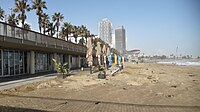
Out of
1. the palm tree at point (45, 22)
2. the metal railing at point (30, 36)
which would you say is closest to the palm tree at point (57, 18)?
the palm tree at point (45, 22)

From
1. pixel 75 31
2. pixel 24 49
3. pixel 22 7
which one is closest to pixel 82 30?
pixel 75 31

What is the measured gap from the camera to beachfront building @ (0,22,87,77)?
48.8 ft

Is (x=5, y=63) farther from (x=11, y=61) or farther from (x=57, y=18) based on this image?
(x=57, y=18)

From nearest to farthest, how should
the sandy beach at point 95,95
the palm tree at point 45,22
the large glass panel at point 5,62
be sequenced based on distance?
the sandy beach at point 95,95 → the large glass panel at point 5,62 → the palm tree at point 45,22

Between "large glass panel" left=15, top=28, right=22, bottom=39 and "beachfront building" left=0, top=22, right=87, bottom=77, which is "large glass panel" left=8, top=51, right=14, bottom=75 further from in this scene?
"large glass panel" left=15, top=28, right=22, bottom=39

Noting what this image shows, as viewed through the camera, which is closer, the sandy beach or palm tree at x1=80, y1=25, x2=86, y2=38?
the sandy beach

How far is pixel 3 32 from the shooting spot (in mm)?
13758

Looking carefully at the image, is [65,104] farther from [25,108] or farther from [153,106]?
[153,106]

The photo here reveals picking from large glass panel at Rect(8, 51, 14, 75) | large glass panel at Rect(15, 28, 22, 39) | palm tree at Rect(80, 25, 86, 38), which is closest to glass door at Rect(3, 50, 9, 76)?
large glass panel at Rect(8, 51, 14, 75)

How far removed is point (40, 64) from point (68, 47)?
498 centimetres

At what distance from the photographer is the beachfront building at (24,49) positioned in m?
14.9

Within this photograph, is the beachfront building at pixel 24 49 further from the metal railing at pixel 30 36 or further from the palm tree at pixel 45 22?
the palm tree at pixel 45 22

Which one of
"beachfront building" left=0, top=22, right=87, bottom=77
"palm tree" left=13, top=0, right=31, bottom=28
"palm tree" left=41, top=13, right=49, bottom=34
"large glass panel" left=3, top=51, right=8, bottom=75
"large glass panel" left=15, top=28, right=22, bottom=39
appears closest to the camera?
"beachfront building" left=0, top=22, right=87, bottom=77

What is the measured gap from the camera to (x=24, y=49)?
1994 cm
